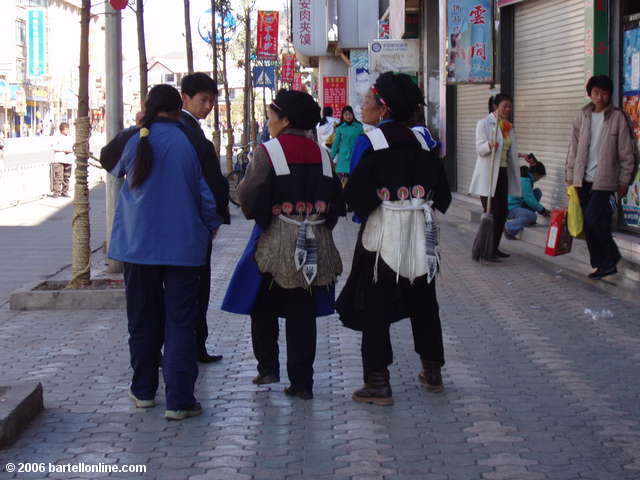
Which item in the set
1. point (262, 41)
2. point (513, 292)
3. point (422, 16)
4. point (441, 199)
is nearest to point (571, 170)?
point (513, 292)

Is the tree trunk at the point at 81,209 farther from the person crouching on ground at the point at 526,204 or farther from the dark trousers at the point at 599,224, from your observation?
the person crouching on ground at the point at 526,204

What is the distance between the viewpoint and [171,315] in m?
5.74

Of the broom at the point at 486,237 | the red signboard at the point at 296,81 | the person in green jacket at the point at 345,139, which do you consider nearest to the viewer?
the broom at the point at 486,237

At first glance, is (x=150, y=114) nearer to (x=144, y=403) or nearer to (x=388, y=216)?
(x=388, y=216)

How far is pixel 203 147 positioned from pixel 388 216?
3.56ft

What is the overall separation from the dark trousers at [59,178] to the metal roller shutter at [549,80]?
→ 11.1 metres

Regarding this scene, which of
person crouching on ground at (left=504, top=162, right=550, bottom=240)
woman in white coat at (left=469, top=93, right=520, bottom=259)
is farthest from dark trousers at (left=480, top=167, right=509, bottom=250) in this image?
person crouching on ground at (left=504, top=162, right=550, bottom=240)

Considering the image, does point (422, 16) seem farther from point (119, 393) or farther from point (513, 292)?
point (119, 393)

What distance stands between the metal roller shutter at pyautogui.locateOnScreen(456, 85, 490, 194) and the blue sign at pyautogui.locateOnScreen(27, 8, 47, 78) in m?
76.7

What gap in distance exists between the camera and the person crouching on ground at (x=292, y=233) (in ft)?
19.8

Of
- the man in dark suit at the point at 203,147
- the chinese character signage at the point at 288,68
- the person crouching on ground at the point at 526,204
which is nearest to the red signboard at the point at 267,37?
the chinese character signage at the point at 288,68

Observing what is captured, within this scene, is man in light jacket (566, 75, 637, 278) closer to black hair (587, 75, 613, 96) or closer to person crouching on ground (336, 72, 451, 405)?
black hair (587, 75, 613, 96)

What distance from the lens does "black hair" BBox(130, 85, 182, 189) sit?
5.58 m

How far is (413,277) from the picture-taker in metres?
Answer: 6.09
